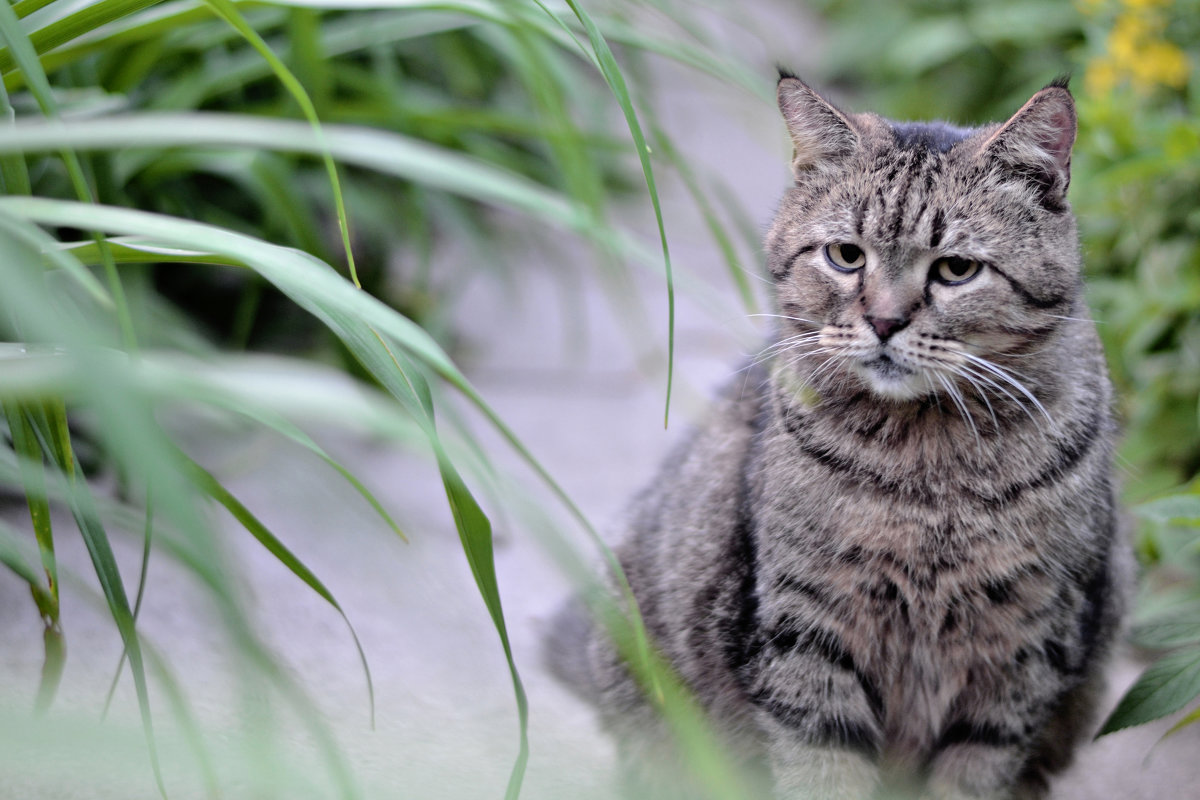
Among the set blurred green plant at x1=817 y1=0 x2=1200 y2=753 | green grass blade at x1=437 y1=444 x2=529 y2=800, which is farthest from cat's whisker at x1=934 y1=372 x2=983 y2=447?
green grass blade at x1=437 y1=444 x2=529 y2=800

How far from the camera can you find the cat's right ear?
1.61 metres

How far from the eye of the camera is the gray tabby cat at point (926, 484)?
1475mm

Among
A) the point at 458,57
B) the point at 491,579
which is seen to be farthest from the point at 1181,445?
the point at 458,57

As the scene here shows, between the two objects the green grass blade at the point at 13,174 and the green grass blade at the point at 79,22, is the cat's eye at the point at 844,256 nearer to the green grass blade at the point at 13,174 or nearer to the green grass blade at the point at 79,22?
the green grass blade at the point at 79,22

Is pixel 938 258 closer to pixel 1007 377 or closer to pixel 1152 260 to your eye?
pixel 1007 377

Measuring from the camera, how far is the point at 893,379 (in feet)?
4.84

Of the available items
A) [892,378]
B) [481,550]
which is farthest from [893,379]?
[481,550]

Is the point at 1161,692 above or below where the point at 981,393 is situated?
below

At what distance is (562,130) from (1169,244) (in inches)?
69.7

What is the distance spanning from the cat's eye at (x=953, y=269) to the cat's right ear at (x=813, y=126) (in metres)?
0.24

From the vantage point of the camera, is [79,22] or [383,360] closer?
[383,360]

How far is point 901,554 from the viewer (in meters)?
1.47

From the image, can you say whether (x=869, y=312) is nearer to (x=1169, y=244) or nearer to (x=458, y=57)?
(x=1169, y=244)

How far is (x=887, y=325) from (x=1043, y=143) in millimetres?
349
